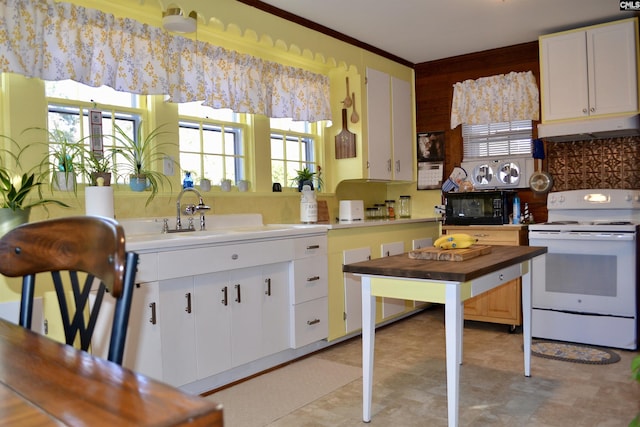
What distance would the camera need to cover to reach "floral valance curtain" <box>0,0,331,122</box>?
Answer: 264 cm

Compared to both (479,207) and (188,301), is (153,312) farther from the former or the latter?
(479,207)

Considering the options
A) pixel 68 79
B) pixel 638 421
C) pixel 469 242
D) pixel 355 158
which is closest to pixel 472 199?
pixel 355 158

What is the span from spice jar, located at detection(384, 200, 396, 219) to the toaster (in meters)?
0.77

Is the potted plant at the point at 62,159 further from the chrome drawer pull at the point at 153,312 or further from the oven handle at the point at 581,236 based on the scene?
the oven handle at the point at 581,236

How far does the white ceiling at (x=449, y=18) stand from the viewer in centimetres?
366

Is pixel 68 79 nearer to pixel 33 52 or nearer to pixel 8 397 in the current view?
pixel 33 52

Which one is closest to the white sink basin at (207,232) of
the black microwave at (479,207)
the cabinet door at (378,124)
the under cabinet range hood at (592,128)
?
the cabinet door at (378,124)

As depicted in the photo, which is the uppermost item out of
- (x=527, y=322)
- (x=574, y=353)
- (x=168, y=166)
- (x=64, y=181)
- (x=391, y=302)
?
(x=168, y=166)

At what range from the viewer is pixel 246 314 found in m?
3.09

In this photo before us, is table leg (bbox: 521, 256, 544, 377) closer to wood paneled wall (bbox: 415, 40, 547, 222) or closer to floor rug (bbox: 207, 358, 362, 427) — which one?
floor rug (bbox: 207, 358, 362, 427)

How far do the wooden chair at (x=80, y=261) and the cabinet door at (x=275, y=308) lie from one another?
2.03m

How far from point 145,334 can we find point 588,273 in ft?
9.94

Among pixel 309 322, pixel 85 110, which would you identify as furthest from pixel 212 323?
pixel 85 110

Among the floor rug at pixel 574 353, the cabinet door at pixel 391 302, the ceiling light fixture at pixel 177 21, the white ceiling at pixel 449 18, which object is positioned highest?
the white ceiling at pixel 449 18
